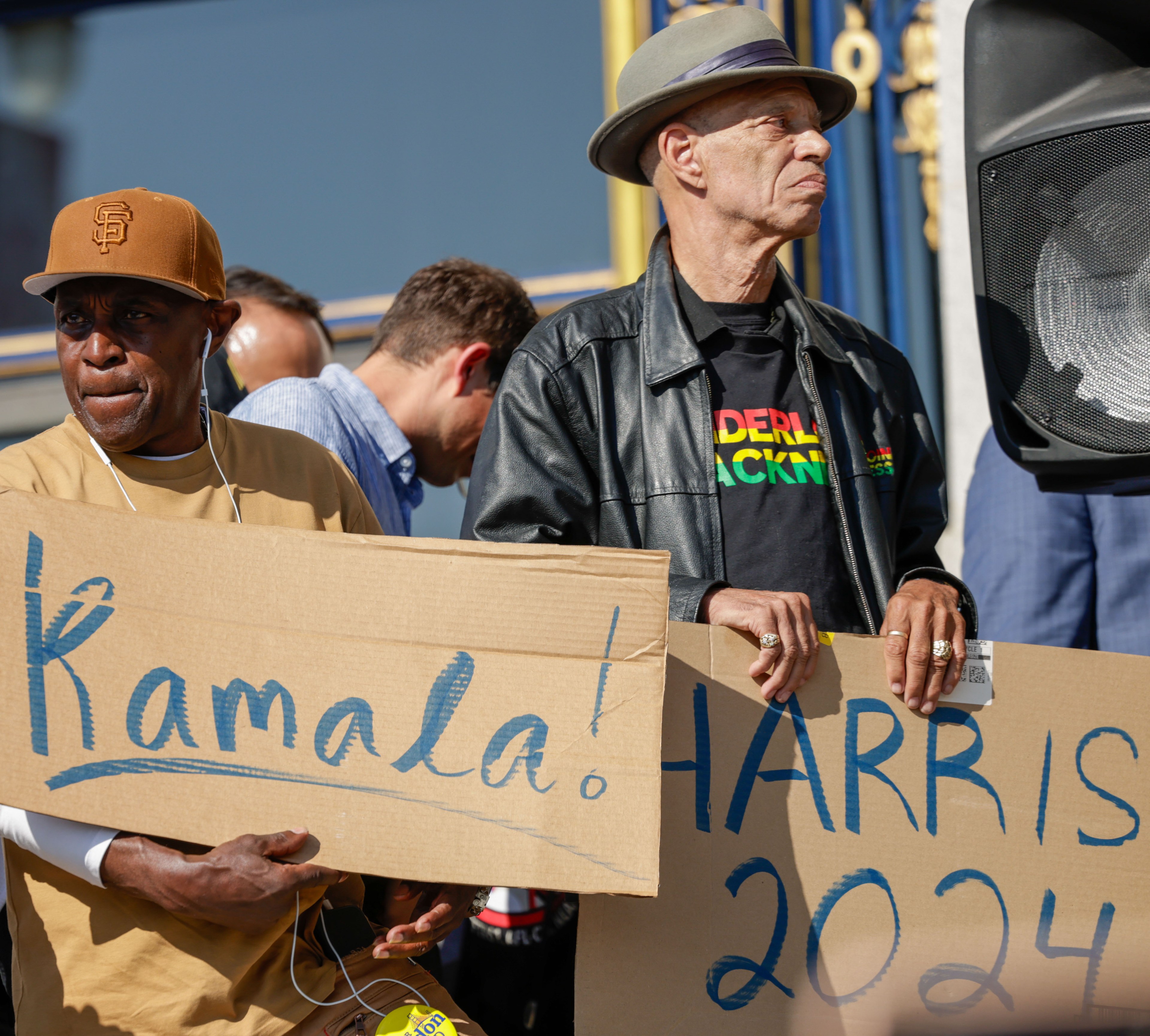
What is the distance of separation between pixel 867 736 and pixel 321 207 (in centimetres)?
362

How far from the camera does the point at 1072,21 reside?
6.40 ft

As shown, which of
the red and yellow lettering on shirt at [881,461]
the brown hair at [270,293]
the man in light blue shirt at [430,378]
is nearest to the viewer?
the red and yellow lettering on shirt at [881,461]

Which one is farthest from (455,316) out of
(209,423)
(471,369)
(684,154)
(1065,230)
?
(1065,230)

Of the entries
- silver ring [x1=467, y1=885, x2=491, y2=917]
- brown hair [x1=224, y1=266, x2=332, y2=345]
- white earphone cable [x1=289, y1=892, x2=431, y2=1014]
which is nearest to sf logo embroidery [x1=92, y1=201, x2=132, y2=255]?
white earphone cable [x1=289, y1=892, x2=431, y2=1014]

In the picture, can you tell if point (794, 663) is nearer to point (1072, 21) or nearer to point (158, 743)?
point (158, 743)

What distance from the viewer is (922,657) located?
69.4 inches

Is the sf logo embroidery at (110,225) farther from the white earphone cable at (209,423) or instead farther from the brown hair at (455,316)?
the brown hair at (455,316)

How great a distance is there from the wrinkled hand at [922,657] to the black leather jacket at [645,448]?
0.15 meters

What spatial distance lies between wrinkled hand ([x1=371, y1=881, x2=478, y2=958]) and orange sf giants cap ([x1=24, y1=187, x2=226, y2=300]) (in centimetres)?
90

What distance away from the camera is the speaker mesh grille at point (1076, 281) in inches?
74.2

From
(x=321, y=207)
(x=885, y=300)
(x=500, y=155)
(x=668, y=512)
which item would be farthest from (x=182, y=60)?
(x=668, y=512)

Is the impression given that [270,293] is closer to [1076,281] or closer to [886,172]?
[886,172]

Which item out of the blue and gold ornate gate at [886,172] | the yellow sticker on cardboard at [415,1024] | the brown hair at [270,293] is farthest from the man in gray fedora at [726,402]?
the blue and gold ornate gate at [886,172]

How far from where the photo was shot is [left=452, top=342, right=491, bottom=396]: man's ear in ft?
9.31
